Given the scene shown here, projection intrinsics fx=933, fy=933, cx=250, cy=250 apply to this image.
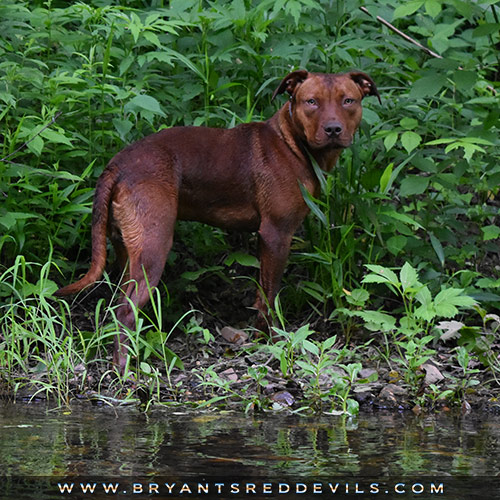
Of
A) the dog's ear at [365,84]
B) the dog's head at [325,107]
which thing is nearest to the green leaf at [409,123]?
the dog's ear at [365,84]

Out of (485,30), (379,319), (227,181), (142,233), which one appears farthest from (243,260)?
(485,30)

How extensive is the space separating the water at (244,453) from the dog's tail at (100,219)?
3.06ft

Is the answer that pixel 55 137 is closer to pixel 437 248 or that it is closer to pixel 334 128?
pixel 334 128

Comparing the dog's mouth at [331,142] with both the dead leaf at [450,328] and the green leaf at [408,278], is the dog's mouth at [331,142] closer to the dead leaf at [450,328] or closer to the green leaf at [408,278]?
the green leaf at [408,278]

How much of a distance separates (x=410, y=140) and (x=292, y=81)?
2.89ft

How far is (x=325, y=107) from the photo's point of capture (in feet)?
19.9

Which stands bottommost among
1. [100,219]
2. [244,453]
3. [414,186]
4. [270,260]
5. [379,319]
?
[244,453]

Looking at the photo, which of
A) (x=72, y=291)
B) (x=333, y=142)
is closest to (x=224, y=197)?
(x=333, y=142)

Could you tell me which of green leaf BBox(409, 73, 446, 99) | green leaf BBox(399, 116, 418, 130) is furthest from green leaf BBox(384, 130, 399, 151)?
green leaf BBox(409, 73, 446, 99)

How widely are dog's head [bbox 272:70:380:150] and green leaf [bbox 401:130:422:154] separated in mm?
337

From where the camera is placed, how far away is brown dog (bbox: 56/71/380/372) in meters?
5.95

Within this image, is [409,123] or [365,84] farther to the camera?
[409,123]

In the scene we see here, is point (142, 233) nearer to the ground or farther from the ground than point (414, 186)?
nearer to the ground

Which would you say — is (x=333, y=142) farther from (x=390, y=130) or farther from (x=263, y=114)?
(x=263, y=114)
